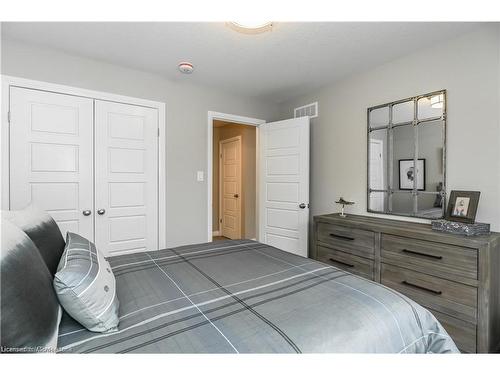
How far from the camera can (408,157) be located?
234cm

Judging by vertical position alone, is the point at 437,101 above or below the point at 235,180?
above

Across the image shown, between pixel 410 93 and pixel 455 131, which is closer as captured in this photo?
pixel 455 131

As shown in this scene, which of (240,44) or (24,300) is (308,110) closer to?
(240,44)

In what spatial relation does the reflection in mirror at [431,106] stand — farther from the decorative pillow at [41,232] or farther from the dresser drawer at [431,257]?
the decorative pillow at [41,232]

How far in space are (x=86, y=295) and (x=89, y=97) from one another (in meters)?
2.25

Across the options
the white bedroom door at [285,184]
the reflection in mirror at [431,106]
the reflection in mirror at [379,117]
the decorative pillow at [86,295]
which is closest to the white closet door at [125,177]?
the white bedroom door at [285,184]

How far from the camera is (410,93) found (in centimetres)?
232

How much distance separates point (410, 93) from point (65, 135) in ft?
10.7

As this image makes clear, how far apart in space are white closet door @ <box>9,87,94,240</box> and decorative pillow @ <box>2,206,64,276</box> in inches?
49.5

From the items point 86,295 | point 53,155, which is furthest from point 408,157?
point 53,155

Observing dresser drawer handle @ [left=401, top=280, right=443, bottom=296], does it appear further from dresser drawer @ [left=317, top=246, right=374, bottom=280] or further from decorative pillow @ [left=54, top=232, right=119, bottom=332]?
decorative pillow @ [left=54, top=232, right=119, bottom=332]
